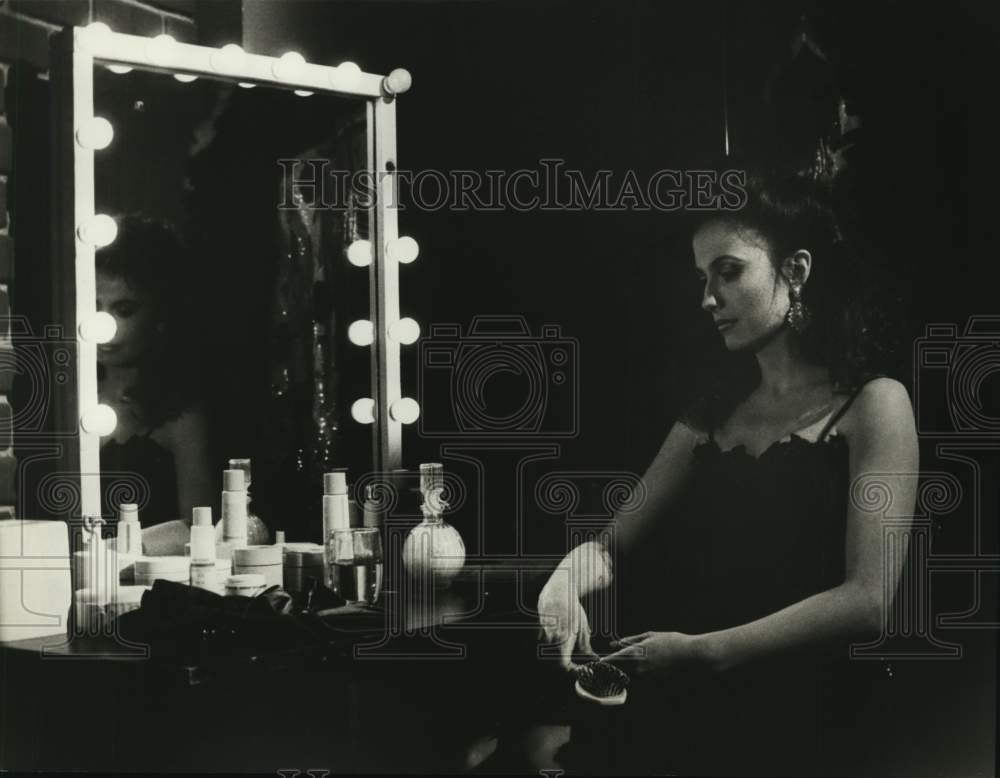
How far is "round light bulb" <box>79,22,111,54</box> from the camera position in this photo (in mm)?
1513

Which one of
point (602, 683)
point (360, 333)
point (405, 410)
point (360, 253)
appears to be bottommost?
point (602, 683)

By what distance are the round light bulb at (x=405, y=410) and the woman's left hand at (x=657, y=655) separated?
0.40 metres

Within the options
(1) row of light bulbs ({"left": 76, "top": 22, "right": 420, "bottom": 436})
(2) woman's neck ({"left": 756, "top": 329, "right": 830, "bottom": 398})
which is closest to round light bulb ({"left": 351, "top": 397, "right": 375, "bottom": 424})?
(1) row of light bulbs ({"left": 76, "top": 22, "right": 420, "bottom": 436})

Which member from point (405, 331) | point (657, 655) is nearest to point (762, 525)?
point (657, 655)

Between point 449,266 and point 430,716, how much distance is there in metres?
0.60

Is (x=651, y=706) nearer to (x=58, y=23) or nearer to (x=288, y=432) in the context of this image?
(x=288, y=432)

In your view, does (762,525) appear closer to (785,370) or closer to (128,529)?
(785,370)

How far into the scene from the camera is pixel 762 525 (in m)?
1.53

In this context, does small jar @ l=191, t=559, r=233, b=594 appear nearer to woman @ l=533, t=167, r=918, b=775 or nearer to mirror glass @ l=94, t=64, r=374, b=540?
mirror glass @ l=94, t=64, r=374, b=540

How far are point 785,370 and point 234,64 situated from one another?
833 millimetres

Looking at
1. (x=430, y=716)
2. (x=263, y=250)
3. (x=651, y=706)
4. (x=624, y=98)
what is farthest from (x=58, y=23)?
(x=651, y=706)

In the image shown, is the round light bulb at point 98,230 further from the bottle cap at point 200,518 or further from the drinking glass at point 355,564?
the drinking glass at point 355,564

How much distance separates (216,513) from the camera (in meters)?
1.60

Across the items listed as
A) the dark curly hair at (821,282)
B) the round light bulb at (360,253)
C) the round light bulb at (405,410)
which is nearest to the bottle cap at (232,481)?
the round light bulb at (405,410)
